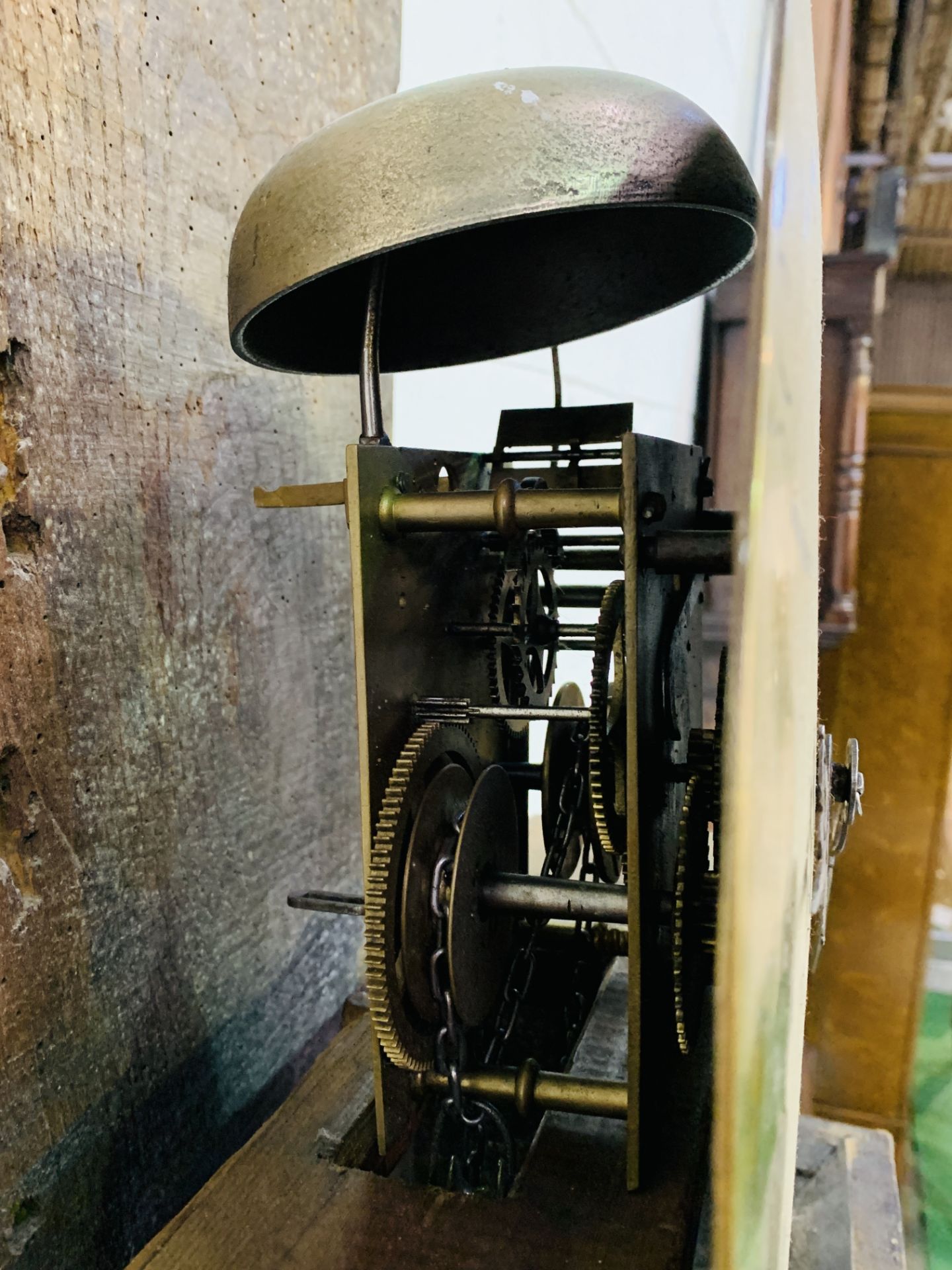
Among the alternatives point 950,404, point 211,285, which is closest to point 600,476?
point 211,285

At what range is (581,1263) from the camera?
2.54ft

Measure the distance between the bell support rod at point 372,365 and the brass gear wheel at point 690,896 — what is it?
0.47 m

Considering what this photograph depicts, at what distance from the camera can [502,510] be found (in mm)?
847

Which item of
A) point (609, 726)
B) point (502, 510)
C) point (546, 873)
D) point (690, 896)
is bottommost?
point (546, 873)

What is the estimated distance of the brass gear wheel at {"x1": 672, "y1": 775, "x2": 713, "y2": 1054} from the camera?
0.81 m

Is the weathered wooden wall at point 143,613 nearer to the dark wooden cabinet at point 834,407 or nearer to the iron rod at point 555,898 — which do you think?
the iron rod at point 555,898

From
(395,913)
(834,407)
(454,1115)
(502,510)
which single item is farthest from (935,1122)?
(502,510)

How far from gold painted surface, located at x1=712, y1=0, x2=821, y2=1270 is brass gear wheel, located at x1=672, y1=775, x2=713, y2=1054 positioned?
223 millimetres

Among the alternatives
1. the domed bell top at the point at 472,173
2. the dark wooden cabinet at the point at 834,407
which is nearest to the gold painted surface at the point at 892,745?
the dark wooden cabinet at the point at 834,407

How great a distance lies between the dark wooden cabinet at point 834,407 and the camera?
198 centimetres

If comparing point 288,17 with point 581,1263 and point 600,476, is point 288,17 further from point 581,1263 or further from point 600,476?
point 581,1263

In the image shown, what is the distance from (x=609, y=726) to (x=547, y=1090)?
36 cm

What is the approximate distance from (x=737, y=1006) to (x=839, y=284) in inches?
88.4

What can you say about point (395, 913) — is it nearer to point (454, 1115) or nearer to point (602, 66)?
point (454, 1115)
